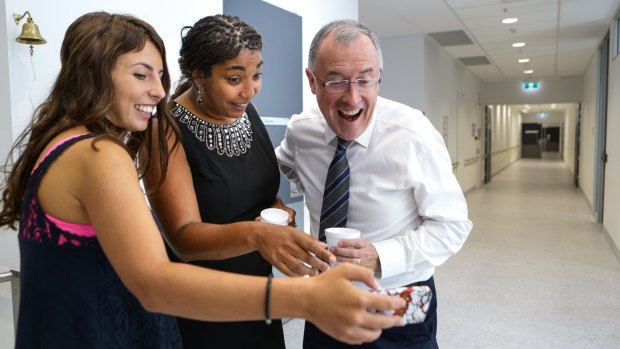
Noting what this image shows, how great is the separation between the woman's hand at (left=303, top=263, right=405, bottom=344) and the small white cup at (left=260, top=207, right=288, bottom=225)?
21.2 inches

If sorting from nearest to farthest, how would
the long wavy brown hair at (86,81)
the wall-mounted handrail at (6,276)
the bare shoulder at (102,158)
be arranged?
1. the bare shoulder at (102,158)
2. the long wavy brown hair at (86,81)
3. the wall-mounted handrail at (6,276)

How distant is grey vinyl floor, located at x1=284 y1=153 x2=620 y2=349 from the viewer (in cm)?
351

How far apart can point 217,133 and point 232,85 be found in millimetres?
153

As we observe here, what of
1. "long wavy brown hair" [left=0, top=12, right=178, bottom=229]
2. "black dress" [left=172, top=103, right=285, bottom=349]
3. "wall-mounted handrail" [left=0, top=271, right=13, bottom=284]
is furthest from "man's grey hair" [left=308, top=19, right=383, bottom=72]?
"wall-mounted handrail" [left=0, top=271, right=13, bottom=284]

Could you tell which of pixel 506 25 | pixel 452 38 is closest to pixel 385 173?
pixel 506 25

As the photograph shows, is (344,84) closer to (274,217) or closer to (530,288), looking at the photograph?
(274,217)

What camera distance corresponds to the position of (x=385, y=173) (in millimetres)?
1559

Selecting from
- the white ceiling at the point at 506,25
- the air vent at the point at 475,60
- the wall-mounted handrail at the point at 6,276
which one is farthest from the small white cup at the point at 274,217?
the air vent at the point at 475,60

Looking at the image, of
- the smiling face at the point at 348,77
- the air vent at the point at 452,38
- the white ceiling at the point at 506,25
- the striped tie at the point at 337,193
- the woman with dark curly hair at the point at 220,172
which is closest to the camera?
the woman with dark curly hair at the point at 220,172

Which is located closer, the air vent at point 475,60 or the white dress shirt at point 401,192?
the white dress shirt at point 401,192

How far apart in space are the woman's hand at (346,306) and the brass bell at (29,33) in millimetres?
1634

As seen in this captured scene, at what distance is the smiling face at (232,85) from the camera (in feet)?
4.32

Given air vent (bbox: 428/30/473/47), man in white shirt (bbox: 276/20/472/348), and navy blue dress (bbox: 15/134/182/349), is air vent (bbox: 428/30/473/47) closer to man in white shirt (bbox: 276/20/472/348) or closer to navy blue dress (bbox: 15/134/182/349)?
man in white shirt (bbox: 276/20/472/348)

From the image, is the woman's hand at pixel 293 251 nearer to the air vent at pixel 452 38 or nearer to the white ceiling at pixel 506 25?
the white ceiling at pixel 506 25
